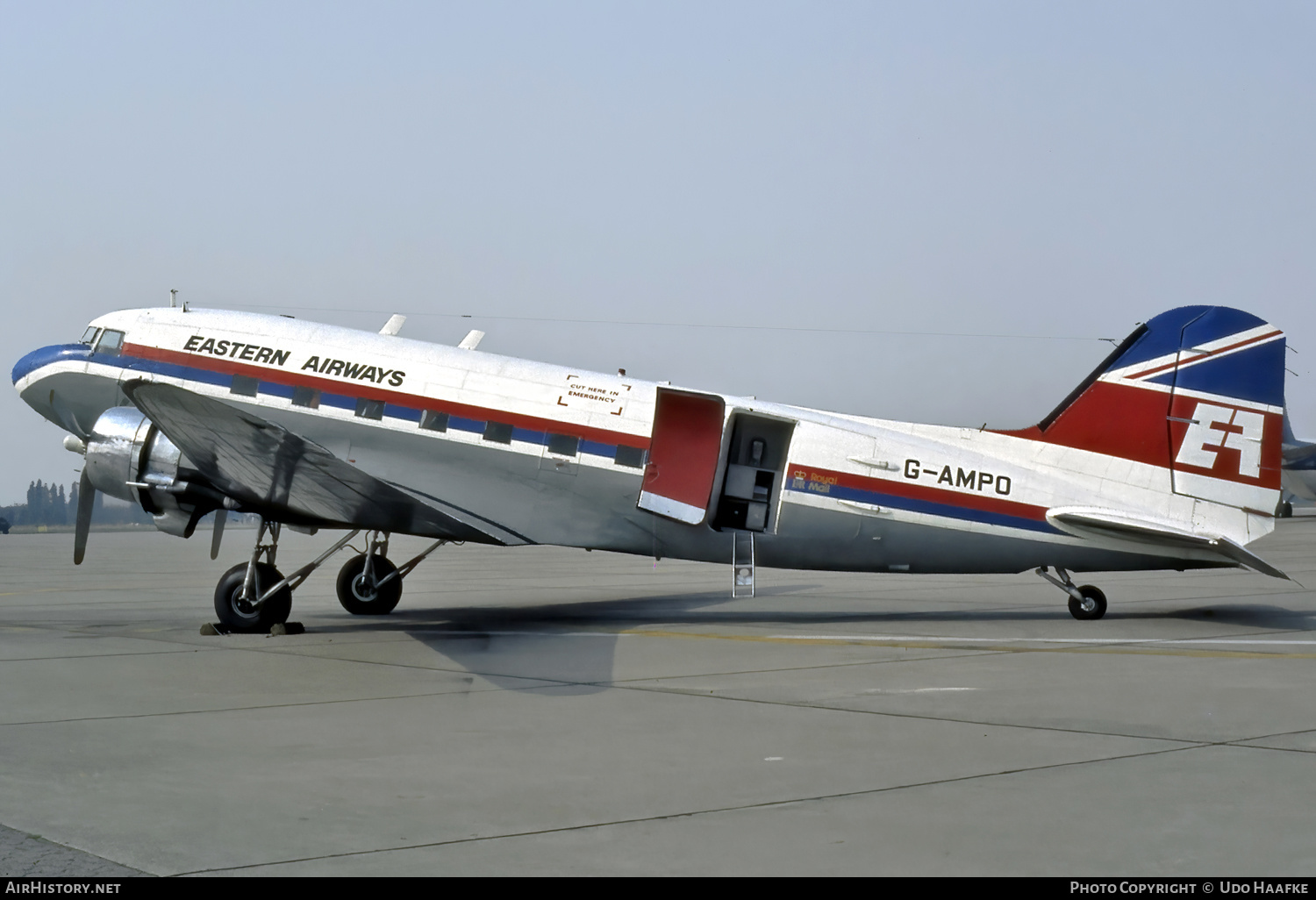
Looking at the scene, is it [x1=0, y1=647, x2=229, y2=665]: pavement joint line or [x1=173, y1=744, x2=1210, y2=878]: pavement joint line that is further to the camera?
[x1=0, y1=647, x2=229, y2=665]: pavement joint line

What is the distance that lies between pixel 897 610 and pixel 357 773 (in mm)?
11635

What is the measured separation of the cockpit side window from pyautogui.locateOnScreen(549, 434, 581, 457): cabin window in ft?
20.8

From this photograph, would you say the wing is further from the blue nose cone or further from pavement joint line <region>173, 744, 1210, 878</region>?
pavement joint line <region>173, 744, 1210, 878</region>

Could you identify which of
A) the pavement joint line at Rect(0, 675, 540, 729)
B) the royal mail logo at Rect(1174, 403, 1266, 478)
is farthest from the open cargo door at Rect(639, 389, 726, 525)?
the royal mail logo at Rect(1174, 403, 1266, 478)

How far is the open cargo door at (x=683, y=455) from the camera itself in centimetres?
1498

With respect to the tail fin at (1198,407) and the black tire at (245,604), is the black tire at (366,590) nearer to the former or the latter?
the black tire at (245,604)

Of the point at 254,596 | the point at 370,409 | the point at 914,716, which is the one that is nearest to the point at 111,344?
the point at 370,409

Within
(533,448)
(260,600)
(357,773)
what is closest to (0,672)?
(260,600)

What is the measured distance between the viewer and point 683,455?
15.1 m

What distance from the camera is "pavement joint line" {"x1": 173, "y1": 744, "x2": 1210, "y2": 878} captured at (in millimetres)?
4883

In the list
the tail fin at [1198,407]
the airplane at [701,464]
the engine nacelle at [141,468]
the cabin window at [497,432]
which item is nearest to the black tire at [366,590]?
the airplane at [701,464]

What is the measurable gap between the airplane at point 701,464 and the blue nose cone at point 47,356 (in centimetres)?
49

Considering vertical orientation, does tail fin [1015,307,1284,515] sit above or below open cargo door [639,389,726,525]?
above

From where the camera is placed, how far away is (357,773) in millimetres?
6535
